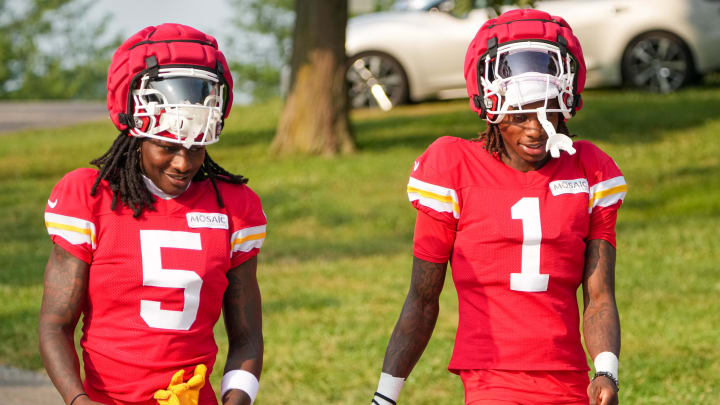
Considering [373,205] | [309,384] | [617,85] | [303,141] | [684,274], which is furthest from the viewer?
[617,85]

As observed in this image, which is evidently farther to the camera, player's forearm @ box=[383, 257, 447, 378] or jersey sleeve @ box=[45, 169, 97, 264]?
player's forearm @ box=[383, 257, 447, 378]

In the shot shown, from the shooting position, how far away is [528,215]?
3.69 m

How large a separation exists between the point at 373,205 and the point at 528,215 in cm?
903

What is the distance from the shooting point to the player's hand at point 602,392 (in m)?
3.46

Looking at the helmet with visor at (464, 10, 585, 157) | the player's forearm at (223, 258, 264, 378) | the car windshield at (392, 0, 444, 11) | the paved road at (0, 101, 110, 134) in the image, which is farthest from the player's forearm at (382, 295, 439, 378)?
the paved road at (0, 101, 110, 134)

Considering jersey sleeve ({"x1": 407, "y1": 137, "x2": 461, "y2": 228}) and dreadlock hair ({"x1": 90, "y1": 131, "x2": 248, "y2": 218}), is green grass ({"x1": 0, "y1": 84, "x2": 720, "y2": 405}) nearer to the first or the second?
jersey sleeve ({"x1": 407, "y1": 137, "x2": 461, "y2": 228})

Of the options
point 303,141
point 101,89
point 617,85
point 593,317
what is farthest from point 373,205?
point 101,89

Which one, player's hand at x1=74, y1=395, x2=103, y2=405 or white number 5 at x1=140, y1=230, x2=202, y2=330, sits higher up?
white number 5 at x1=140, y1=230, x2=202, y2=330

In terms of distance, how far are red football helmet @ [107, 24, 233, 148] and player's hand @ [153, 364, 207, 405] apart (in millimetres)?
708

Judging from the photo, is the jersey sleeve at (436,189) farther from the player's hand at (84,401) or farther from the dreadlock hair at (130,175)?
the player's hand at (84,401)

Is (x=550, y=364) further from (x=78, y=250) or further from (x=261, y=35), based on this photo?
(x=261, y=35)

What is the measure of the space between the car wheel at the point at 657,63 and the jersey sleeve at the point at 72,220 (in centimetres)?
1358

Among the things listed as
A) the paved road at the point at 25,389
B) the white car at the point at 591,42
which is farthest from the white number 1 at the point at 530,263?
the white car at the point at 591,42

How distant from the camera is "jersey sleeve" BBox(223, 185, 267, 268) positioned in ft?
12.0
